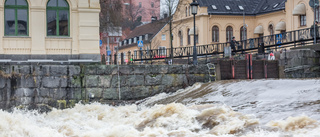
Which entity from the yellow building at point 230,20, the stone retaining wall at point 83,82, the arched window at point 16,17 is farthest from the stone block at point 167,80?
the yellow building at point 230,20

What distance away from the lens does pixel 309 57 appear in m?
26.3

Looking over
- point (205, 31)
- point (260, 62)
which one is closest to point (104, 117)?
point (260, 62)

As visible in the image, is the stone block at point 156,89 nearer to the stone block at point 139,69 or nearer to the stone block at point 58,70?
the stone block at point 139,69

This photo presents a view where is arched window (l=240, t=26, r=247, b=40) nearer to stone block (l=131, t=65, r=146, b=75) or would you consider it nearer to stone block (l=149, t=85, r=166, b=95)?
stone block (l=149, t=85, r=166, b=95)

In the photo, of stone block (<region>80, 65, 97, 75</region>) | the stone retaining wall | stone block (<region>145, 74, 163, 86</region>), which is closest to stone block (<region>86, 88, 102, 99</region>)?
the stone retaining wall

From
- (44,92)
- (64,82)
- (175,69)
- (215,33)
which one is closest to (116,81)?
(64,82)

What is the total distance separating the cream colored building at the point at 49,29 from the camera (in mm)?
21953

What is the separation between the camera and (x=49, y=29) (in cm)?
2253

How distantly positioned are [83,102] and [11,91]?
2908 mm

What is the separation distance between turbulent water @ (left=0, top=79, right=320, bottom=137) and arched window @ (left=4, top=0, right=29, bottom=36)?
417cm

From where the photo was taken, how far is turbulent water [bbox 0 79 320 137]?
39.4 feet

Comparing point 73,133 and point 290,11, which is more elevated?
point 290,11

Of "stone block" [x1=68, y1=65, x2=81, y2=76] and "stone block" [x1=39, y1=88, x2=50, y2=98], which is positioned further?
"stone block" [x1=68, y1=65, x2=81, y2=76]

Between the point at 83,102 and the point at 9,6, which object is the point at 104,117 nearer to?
the point at 83,102
